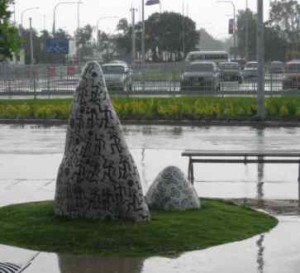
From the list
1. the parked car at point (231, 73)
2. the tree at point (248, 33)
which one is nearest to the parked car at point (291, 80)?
the parked car at point (231, 73)

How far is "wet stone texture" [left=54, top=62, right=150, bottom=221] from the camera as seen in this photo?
8.79 m

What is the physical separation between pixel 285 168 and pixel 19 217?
21.9 feet

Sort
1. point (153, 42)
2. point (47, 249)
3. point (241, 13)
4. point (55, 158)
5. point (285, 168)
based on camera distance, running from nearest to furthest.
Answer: point (47, 249) → point (285, 168) → point (55, 158) → point (153, 42) → point (241, 13)

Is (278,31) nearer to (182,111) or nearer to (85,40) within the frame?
(85,40)

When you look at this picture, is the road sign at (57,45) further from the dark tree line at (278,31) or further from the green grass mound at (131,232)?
the dark tree line at (278,31)

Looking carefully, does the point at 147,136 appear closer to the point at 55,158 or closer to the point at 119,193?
the point at 55,158

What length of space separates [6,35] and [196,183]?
7389mm

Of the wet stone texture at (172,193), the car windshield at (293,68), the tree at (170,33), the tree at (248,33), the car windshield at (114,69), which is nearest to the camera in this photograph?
the wet stone texture at (172,193)

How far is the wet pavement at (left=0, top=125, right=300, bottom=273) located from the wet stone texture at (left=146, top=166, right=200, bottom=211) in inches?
45.7

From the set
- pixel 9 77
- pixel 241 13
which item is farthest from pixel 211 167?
pixel 241 13

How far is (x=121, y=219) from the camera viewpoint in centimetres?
885

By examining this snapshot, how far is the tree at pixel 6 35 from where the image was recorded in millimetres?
6102

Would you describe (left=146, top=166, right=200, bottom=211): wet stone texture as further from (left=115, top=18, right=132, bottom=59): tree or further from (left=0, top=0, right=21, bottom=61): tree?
(left=115, top=18, right=132, bottom=59): tree

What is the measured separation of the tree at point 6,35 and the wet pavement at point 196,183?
219 centimetres
